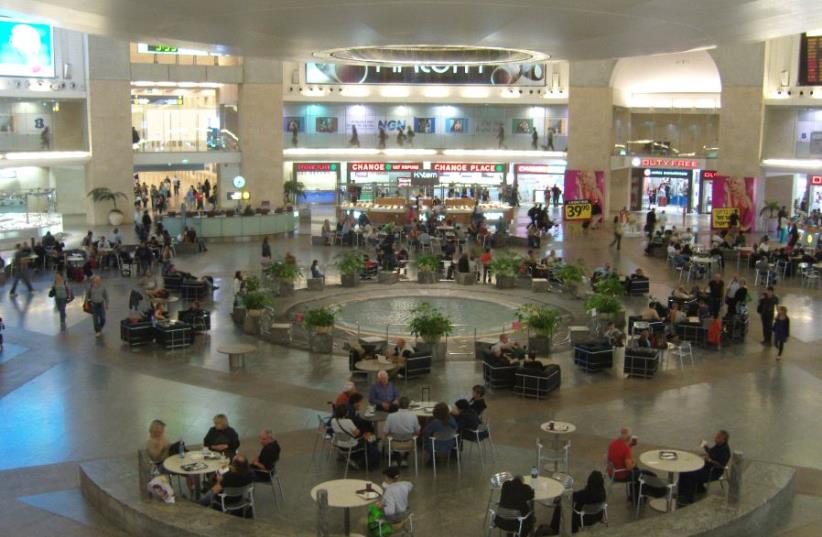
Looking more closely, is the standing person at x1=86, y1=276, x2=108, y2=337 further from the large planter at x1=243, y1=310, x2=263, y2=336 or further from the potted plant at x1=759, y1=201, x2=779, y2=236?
the potted plant at x1=759, y1=201, x2=779, y2=236

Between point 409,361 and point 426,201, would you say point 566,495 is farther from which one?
point 426,201

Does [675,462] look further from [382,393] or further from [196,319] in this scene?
[196,319]

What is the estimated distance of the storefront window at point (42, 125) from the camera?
3962 centimetres

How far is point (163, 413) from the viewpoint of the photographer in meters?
16.1

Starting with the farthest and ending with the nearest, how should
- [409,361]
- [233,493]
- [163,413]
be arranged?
[409,361]
[163,413]
[233,493]

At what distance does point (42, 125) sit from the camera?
41344 millimetres

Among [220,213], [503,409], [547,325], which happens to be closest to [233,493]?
[503,409]

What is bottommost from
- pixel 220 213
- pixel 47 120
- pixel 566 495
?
pixel 566 495

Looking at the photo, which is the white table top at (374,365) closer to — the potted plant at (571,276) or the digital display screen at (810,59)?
the potted plant at (571,276)

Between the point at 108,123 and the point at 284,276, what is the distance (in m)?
22.3

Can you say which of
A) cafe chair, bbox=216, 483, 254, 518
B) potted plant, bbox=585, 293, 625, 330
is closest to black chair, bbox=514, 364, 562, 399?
potted plant, bbox=585, 293, 625, 330

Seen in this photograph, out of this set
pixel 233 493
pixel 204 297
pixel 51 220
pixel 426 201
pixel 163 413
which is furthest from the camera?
pixel 426 201

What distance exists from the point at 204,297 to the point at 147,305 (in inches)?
169

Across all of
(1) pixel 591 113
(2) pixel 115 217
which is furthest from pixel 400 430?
(1) pixel 591 113
